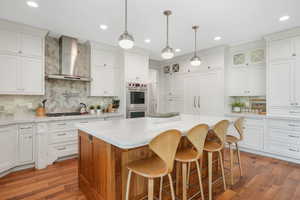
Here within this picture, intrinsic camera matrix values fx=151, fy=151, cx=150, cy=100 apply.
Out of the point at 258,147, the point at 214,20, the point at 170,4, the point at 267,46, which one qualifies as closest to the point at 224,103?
the point at 258,147

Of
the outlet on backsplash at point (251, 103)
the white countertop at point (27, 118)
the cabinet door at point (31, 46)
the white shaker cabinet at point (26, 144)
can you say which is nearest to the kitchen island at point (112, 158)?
the white countertop at point (27, 118)

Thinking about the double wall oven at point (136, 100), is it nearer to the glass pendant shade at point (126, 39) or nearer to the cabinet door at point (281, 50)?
the glass pendant shade at point (126, 39)

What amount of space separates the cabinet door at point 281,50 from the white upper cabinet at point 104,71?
3765 mm

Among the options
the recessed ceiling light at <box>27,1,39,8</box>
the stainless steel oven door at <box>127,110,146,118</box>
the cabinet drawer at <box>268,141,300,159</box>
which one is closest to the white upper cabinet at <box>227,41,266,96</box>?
the cabinet drawer at <box>268,141,300,159</box>

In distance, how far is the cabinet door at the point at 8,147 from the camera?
8.17 feet

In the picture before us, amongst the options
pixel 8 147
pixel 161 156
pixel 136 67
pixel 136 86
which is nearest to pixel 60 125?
pixel 8 147

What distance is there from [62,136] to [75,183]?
1157 millimetres

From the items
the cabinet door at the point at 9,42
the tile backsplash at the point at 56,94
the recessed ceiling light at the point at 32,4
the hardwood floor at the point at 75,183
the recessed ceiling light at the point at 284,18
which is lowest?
the hardwood floor at the point at 75,183

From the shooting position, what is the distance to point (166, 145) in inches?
50.9

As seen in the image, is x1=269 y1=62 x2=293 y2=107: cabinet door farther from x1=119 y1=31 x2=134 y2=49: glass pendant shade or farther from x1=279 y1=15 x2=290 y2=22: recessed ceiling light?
x1=119 y1=31 x2=134 y2=49: glass pendant shade

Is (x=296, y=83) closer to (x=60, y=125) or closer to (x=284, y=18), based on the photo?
(x=284, y=18)

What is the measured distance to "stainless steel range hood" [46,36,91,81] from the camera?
11.4ft

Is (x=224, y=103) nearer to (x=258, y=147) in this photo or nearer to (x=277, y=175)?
(x=258, y=147)

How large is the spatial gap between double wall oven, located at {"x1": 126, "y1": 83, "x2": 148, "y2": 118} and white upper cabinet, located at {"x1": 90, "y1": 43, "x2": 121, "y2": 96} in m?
0.39
